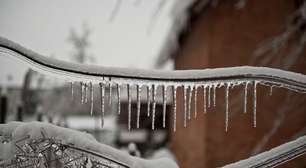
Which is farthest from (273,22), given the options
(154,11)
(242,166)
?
(242,166)

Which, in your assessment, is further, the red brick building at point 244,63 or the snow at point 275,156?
the red brick building at point 244,63

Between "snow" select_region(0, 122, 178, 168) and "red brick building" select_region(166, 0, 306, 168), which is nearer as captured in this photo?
"snow" select_region(0, 122, 178, 168)

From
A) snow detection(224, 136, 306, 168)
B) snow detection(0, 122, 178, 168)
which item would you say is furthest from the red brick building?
snow detection(0, 122, 178, 168)

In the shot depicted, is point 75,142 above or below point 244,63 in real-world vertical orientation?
below

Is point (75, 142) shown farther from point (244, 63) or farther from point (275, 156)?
point (244, 63)

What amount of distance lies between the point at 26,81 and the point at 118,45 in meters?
19.0

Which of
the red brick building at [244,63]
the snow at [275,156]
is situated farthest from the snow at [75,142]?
the red brick building at [244,63]

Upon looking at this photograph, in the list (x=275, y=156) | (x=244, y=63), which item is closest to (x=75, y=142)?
(x=275, y=156)

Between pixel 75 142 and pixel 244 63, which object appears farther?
pixel 244 63

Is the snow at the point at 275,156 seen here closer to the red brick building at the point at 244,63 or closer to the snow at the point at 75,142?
the snow at the point at 75,142

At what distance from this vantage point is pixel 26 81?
635 cm

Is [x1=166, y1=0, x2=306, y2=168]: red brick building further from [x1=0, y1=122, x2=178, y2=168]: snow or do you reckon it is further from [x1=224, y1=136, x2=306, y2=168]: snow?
[x1=0, y1=122, x2=178, y2=168]: snow

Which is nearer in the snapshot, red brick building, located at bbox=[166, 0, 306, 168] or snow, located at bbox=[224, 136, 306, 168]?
snow, located at bbox=[224, 136, 306, 168]

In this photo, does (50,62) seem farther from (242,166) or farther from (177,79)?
(242,166)
